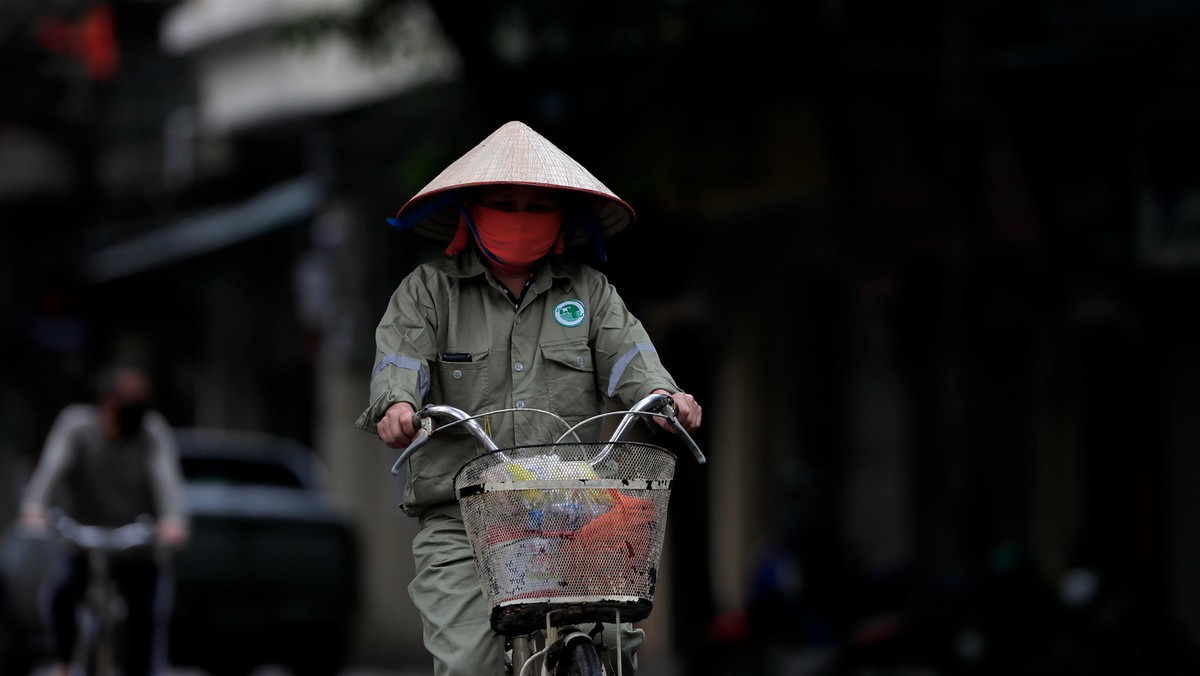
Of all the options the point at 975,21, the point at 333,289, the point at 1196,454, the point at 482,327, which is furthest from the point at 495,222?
the point at 333,289

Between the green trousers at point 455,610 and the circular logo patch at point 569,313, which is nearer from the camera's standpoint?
the green trousers at point 455,610

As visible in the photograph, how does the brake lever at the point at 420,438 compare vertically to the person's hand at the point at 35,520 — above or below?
above

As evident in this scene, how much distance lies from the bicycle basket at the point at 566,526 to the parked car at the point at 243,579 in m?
8.88

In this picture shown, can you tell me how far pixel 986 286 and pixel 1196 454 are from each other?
2502 mm

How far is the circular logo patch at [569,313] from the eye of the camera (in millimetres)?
5090

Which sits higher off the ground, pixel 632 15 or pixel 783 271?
pixel 632 15

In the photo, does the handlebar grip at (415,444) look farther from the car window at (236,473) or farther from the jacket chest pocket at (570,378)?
the car window at (236,473)

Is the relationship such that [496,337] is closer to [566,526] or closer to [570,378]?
[570,378]

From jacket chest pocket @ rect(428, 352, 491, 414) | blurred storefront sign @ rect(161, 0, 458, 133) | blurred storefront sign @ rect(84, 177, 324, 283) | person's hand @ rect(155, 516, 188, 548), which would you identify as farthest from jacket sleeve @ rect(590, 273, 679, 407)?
blurred storefront sign @ rect(84, 177, 324, 283)

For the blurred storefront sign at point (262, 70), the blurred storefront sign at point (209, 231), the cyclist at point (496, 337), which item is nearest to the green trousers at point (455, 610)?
the cyclist at point (496, 337)

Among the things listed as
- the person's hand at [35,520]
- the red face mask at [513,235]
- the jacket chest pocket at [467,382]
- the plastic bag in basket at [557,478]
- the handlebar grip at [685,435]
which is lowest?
the person's hand at [35,520]

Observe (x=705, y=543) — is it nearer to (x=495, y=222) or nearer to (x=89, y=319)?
(x=495, y=222)

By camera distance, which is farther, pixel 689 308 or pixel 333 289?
pixel 333 289

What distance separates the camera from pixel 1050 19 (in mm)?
12594
